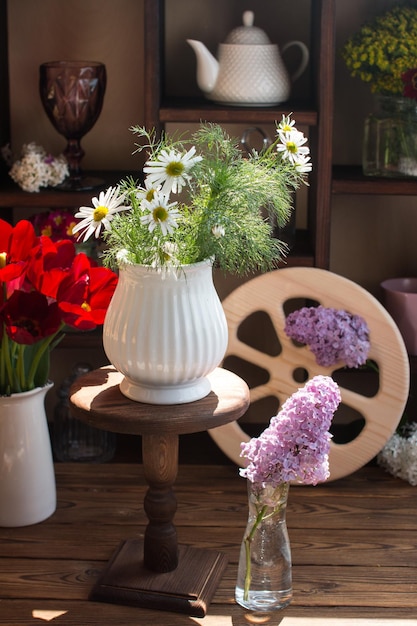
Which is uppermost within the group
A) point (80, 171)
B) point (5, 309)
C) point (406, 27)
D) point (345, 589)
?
point (406, 27)

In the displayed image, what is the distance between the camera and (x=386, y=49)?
1755mm

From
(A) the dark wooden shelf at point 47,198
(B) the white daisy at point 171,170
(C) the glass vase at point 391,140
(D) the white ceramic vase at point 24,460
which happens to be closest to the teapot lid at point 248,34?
(C) the glass vase at point 391,140

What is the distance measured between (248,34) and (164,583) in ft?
3.13

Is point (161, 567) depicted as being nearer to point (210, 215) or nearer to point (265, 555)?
point (265, 555)

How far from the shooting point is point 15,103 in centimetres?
198

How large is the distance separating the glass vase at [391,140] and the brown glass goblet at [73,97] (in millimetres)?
500

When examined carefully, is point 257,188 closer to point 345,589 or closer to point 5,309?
point 5,309

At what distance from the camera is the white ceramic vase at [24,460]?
1.62 metres

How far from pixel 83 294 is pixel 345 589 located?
1.90 feet

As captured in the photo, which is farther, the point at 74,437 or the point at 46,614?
the point at 74,437

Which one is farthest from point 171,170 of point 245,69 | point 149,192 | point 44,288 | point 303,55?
point 303,55

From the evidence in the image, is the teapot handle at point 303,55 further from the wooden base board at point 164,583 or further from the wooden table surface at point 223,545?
the wooden base board at point 164,583

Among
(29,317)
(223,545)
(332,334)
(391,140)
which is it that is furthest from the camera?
(391,140)

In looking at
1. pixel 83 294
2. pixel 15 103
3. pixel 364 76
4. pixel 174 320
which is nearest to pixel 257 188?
pixel 174 320
